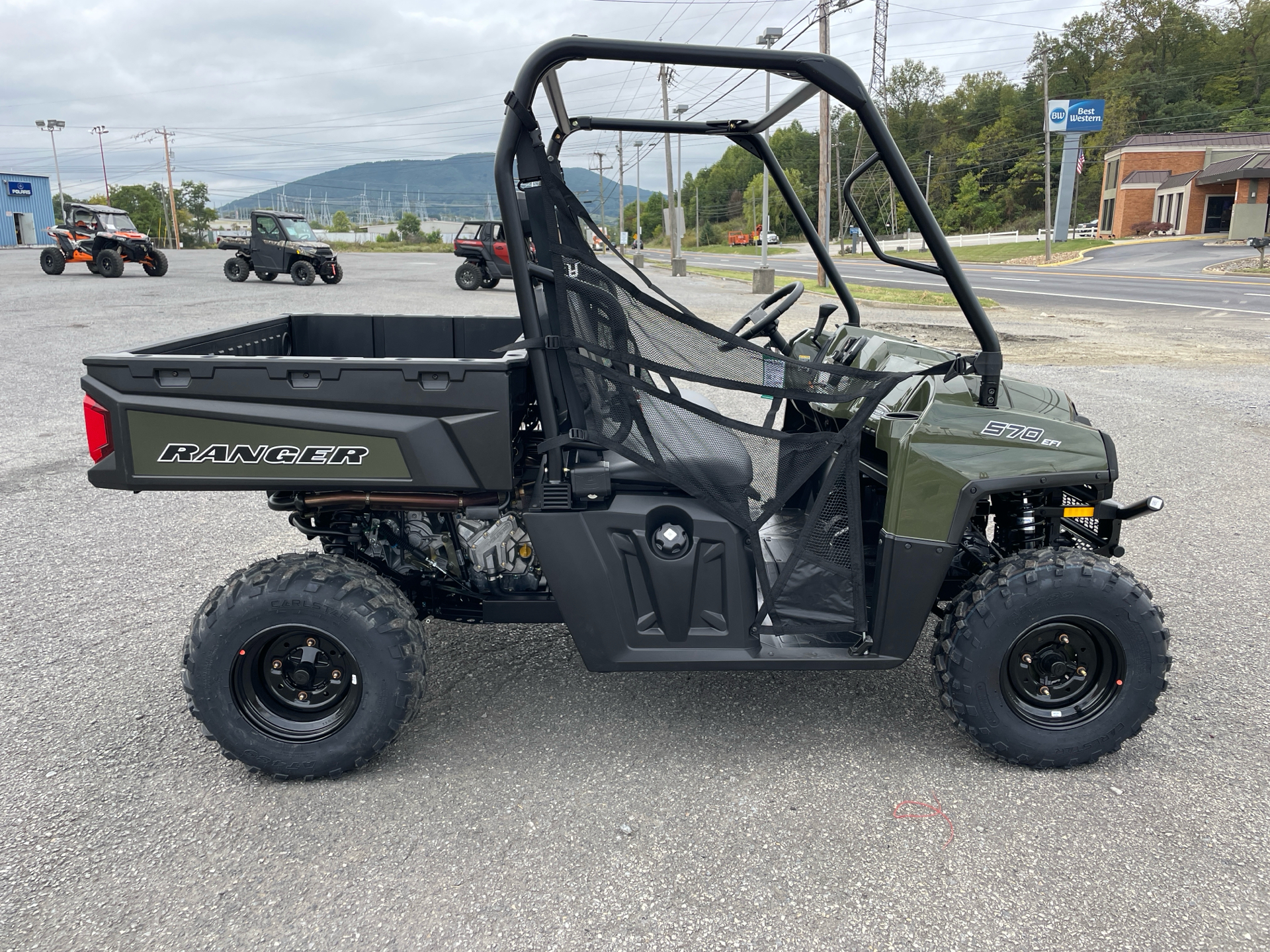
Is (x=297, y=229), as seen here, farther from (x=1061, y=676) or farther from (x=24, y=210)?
(x=24, y=210)

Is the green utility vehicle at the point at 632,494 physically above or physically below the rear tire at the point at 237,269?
below

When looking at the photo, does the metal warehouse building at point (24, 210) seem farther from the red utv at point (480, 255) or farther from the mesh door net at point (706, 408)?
the mesh door net at point (706, 408)

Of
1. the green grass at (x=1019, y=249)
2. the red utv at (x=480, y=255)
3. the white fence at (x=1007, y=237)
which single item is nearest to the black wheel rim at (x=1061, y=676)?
the red utv at (x=480, y=255)

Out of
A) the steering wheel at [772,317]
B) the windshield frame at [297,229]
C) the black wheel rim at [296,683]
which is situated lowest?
the black wheel rim at [296,683]

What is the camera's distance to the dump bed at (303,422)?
8.62 ft

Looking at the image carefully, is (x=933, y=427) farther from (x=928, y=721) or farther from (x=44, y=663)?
(x=44, y=663)

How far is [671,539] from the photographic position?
277 cm

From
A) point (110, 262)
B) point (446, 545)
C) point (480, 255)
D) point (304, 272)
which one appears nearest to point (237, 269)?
point (304, 272)

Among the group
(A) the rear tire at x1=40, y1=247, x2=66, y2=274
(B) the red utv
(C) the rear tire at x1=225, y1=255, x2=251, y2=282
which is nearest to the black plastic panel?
(B) the red utv

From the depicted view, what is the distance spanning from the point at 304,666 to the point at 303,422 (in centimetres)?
79

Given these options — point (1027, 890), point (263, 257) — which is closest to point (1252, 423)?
point (1027, 890)

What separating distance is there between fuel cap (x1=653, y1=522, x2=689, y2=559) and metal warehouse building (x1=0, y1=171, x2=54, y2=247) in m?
62.7

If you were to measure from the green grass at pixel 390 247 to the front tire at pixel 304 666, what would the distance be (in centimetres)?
4801

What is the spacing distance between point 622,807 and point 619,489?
973 millimetres
